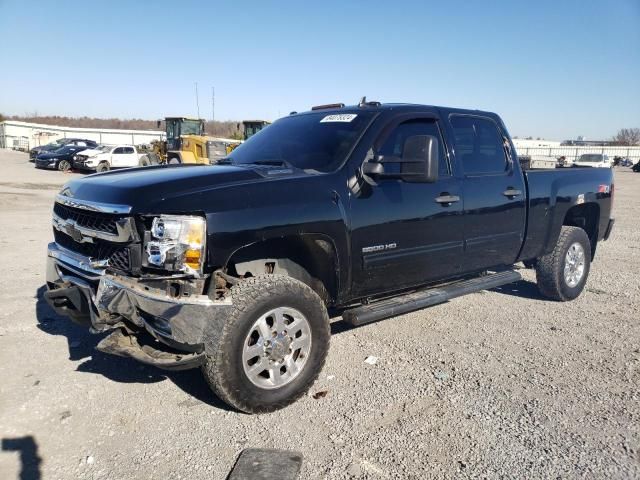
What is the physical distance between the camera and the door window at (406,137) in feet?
13.4

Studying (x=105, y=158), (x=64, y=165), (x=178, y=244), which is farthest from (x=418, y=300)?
(x=64, y=165)

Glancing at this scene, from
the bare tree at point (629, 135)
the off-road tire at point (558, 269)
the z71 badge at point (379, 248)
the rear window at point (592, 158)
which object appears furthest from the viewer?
the bare tree at point (629, 135)

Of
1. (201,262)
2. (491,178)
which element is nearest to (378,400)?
(201,262)

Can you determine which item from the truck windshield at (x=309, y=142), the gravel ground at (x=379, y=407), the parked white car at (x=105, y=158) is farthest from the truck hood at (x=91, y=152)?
the truck windshield at (x=309, y=142)

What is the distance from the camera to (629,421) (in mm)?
3236

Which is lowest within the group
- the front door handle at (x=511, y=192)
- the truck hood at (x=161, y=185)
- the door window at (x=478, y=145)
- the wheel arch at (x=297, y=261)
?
the wheel arch at (x=297, y=261)

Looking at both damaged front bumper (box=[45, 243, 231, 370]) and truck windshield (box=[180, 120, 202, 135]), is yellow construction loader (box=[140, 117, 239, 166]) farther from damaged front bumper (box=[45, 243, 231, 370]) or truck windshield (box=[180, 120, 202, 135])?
damaged front bumper (box=[45, 243, 231, 370])

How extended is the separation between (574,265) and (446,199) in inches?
105

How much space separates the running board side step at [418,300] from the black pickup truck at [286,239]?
1 centimetres

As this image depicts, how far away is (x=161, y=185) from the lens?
3.11m

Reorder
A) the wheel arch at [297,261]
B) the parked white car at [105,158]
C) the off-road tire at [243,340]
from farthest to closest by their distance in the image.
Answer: the parked white car at [105,158]
the wheel arch at [297,261]
the off-road tire at [243,340]

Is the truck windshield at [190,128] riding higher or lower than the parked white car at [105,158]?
higher

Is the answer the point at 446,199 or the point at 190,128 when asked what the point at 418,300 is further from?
the point at 190,128

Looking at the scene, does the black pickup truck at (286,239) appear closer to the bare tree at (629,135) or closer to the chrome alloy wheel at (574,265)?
the chrome alloy wheel at (574,265)
